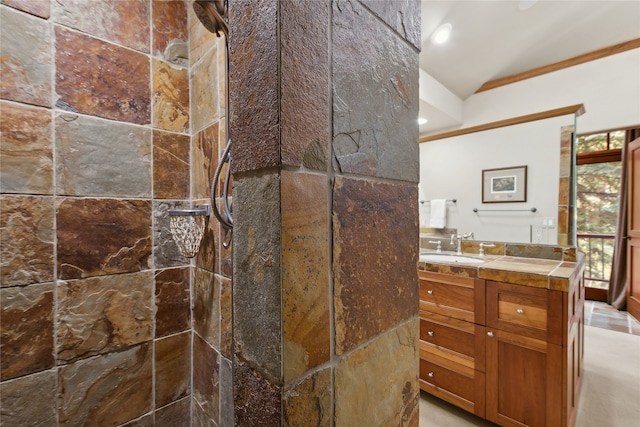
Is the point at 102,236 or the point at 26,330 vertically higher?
the point at 102,236

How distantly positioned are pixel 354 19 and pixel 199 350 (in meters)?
1.30

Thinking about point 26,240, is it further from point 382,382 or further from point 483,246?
point 483,246

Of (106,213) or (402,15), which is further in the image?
(106,213)

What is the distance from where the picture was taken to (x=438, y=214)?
2.71 meters

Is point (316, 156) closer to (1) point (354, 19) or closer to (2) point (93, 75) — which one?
(1) point (354, 19)

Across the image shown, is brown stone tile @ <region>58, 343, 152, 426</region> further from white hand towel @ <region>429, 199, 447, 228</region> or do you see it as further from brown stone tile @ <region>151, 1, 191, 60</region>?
white hand towel @ <region>429, 199, 447, 228</region>

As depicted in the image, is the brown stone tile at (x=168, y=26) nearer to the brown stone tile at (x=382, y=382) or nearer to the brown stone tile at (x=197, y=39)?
the brown stone tile at (x=197, y=39)

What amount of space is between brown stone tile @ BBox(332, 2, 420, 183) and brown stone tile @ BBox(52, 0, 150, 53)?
1074 mm

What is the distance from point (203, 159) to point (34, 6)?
674 millimetres

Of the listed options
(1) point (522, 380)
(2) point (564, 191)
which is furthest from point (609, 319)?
(1) point (522, 380)

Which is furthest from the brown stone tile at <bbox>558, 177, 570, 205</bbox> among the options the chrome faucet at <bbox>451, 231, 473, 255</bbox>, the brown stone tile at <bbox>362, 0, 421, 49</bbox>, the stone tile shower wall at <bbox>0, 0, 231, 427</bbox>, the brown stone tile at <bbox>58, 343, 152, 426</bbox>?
the brown stone tile at <bbox>58, 343, 152, 426</bbox>

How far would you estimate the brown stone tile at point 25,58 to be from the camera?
84 centimetres

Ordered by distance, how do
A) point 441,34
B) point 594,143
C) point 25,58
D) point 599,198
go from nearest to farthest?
point 25,58, point 441,34, point 594,143, point 599,198

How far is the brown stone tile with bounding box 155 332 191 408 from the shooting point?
1.14 m
